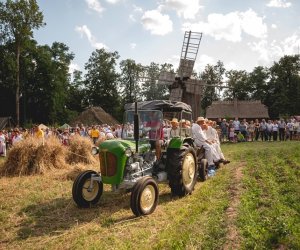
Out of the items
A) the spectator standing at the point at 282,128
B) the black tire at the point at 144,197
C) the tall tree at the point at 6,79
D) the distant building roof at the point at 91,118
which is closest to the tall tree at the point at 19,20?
the tall tree at the point at 6,79

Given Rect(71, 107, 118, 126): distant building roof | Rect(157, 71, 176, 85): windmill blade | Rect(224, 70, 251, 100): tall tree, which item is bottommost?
Rect(71, 107, 118, 126): distant building roof

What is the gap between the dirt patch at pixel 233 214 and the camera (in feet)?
15.5

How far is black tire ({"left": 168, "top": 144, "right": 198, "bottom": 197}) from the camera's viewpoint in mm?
7728

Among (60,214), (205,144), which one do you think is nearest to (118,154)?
(60,214)

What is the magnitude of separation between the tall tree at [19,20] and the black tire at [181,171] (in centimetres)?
3362

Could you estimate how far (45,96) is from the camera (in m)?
48.2

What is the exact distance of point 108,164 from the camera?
7.01 metres

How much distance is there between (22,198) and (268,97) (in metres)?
58.0

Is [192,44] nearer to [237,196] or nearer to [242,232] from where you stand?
[237,196]

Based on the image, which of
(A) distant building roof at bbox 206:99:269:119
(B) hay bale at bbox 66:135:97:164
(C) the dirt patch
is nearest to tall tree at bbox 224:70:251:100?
(A) distant building roof at bbox 206:99:269:119

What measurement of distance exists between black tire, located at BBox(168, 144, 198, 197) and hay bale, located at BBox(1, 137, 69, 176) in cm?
593

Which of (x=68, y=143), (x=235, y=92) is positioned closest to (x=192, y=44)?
(x=68, y=143)

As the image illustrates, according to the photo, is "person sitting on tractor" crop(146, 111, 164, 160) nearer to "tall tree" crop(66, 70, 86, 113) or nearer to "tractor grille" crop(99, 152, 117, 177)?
"tractor grille" crop(99, 152, 117, 177)

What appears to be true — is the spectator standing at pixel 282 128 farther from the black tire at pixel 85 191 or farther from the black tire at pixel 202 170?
the black tire at pixel 85 191
